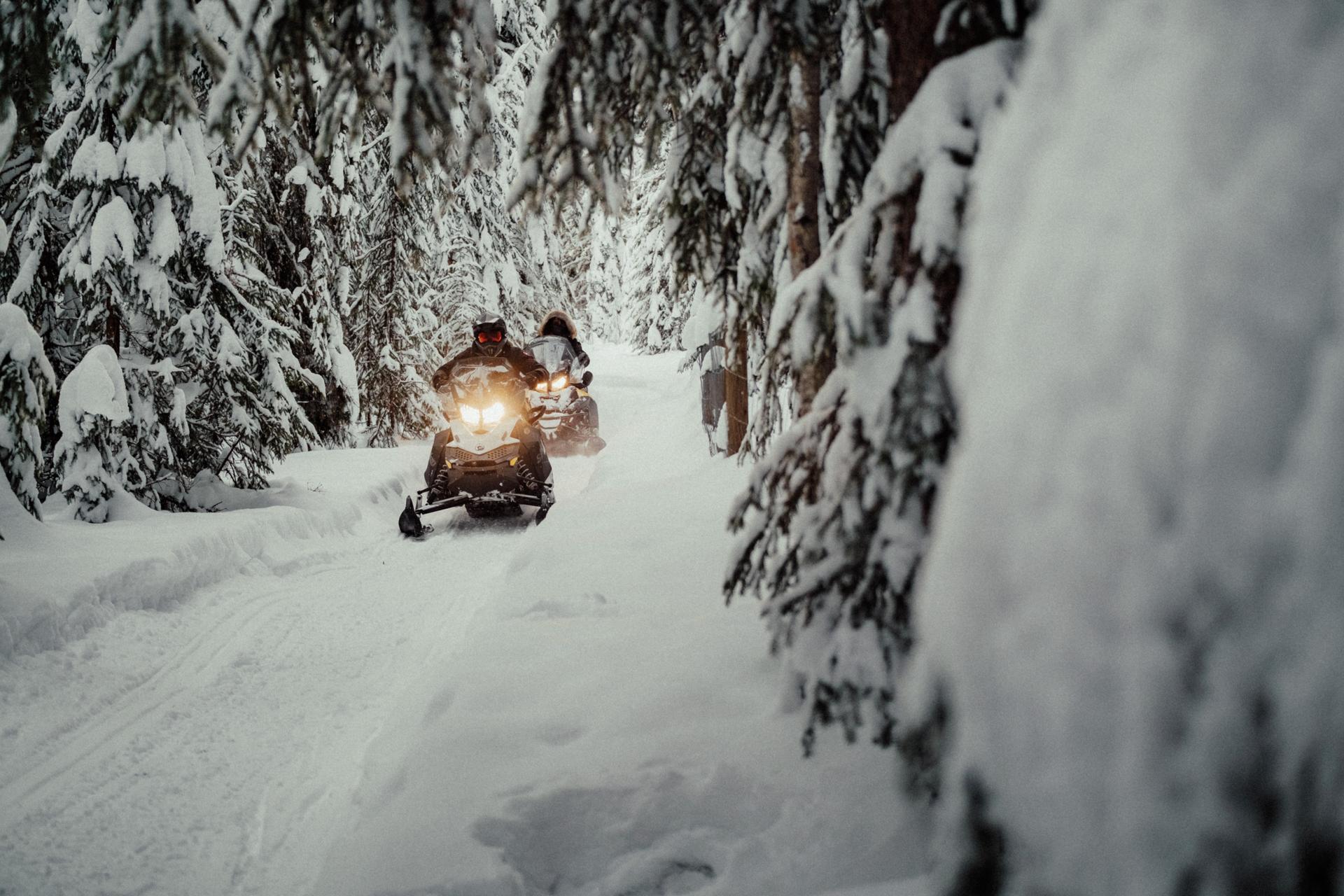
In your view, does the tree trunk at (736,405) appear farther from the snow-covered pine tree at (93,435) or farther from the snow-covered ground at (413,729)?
the snow-covered pine tree at (93,435)

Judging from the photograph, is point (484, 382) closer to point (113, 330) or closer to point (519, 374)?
point (519, 374)

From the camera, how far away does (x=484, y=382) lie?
9.17 m

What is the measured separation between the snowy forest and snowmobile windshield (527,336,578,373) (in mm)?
8984

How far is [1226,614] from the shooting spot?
111cm

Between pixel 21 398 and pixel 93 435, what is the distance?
1503 millimetres

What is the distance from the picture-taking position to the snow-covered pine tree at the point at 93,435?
22.1 feet

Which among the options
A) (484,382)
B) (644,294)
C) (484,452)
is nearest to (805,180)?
(484,452)

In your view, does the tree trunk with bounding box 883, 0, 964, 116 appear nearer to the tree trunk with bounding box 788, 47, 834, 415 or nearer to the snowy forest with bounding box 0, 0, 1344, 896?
the snowy forest with bounding box 0, 0, 1344, 896

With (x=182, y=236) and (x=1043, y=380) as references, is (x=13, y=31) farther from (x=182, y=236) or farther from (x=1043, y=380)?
(x=182, y=236)

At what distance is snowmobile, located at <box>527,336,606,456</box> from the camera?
1429 cm

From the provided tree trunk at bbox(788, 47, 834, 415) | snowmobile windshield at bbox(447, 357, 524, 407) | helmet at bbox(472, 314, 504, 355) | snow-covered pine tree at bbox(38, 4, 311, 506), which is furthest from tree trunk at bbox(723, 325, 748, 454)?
snow-covered pine tree at bbox(38, 4, 311, 506)

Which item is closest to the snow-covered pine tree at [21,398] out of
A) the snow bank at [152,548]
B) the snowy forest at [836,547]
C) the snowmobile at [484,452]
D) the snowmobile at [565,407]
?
the snowy forest at [836,547]

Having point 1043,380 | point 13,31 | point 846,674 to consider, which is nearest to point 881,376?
point 1043,380

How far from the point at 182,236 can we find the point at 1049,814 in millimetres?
9292
